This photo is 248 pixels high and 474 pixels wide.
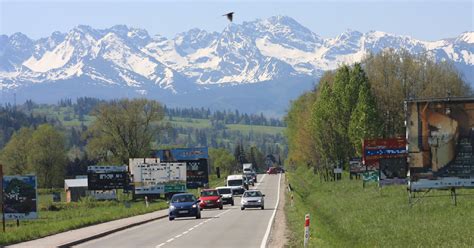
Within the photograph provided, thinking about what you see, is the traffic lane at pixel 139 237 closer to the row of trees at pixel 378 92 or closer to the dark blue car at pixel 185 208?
the dark blue car at pixel 185 208

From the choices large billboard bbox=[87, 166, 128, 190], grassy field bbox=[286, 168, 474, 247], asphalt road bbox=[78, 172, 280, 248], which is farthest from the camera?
large billboard bbox=[87, 166, 128, 190]

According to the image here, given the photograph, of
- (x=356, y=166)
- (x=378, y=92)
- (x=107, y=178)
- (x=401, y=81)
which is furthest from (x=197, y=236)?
(x=401, y=81)

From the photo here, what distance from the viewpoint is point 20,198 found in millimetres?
44656

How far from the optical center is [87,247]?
29.9 metres

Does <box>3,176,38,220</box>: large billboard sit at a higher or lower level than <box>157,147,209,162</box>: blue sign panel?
lower

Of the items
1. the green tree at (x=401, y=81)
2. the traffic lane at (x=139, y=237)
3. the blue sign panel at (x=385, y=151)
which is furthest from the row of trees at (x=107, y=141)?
the traffic lane at (x=139, y=237)

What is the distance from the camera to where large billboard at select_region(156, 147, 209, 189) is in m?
94.9

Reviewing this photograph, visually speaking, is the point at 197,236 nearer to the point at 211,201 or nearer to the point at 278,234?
the point at 278,234

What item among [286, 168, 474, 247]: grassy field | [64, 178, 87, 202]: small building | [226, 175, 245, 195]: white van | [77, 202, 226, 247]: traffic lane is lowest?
[64, 178, 87, 202]: small building

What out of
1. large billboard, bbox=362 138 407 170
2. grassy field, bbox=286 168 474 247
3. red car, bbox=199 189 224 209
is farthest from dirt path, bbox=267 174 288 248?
red car, bbox=199 189 224 209

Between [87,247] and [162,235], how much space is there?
5.21 metres

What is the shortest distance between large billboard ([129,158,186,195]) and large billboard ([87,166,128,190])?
1209 millimetres

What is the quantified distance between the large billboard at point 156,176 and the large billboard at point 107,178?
1.21m

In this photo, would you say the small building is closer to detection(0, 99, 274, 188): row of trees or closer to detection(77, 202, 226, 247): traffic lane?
detection(0, 99, 274, 188): row of trees
